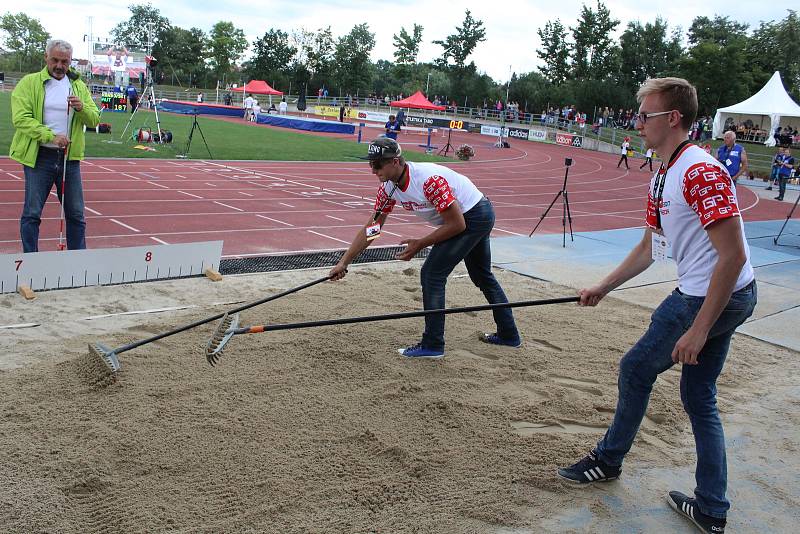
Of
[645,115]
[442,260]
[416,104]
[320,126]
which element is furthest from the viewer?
[416,104]

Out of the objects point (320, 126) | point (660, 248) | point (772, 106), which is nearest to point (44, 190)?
point (660, 248)

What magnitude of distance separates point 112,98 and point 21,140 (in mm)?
31417

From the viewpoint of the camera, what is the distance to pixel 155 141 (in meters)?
20.8

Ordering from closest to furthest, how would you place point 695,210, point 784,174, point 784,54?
point 695,210, point 784,174, point 784,54

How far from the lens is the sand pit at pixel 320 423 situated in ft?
10.2

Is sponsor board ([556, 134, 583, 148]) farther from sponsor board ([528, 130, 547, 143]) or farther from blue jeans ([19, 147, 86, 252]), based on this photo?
blue jeans ([19, 147, 86, 252])

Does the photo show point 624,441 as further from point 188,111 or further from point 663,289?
point 188,111

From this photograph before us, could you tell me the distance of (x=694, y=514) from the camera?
3225 millimetres

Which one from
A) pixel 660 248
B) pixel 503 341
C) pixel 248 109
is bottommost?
pixel 503 341

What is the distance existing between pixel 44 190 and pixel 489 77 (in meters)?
65.8

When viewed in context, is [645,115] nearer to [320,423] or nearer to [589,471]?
[589,471]

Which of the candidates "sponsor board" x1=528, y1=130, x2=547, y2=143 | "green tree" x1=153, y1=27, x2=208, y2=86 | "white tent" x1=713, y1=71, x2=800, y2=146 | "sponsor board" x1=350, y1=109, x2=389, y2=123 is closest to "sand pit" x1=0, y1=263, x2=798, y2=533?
"white tent" x1=713, y1=71, x2=800, y2=146

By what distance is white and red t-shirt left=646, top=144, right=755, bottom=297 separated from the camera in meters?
2.78

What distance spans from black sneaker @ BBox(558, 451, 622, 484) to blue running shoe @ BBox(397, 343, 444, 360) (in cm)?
173
